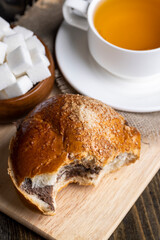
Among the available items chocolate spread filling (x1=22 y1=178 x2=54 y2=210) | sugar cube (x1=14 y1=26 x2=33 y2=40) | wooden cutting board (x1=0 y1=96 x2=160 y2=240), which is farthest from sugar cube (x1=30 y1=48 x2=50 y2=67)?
chocolate spread filling (x1=22 y1=178 x2=54 y2=210)

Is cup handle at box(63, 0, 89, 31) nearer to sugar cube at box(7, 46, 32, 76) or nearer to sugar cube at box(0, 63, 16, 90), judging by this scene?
sugar cube at box(7, 46, 32, 76)

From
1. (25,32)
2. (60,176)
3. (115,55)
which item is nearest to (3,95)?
(25,32)

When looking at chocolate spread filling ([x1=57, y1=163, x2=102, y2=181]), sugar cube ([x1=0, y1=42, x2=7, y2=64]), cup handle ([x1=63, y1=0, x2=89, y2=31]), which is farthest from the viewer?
cup handle ([x1=63, y1=0, x2=89, y2=31])

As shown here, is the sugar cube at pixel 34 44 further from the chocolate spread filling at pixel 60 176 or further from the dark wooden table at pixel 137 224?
the dark wooden table at pixel 137 224

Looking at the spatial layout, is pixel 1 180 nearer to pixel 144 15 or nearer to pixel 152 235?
pixel 152 235

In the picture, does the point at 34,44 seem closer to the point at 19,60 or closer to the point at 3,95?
the point at 19,60

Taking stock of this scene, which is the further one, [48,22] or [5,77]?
[48,22]
